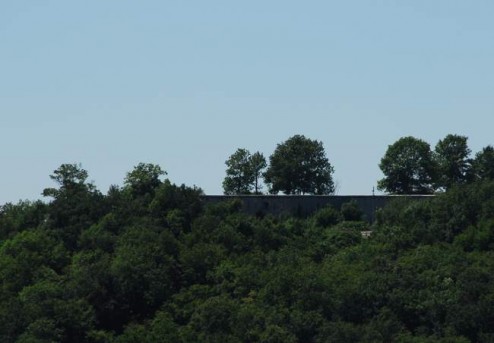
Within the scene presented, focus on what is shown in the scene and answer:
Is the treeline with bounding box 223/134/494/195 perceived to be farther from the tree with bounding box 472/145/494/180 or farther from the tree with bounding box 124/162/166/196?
the tree with bounding box 124/162/166/196

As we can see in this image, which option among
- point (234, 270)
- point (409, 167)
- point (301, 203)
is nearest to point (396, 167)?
point (409, 167)

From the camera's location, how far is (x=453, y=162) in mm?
94562

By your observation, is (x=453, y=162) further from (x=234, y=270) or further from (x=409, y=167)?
(x=234, y=270)

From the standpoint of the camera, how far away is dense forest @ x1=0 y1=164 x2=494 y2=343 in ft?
195

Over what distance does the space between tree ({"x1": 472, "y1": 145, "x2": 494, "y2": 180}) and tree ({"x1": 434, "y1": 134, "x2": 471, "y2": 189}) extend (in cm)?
60

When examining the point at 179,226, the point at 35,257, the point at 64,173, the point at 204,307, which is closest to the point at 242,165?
the point at 64,173

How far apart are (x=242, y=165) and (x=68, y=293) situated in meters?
33.4

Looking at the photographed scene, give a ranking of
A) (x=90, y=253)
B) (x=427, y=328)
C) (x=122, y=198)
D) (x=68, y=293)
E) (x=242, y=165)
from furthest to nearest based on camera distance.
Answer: (x=242, y=165) → (x=122, y=198) → (x=90, y=253) → (x=68, y=293) → (x=427, y=328)

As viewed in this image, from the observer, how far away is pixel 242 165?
95.4 meters

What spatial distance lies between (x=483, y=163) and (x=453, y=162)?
2.21 meters

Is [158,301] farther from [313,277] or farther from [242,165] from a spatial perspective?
[242,165]

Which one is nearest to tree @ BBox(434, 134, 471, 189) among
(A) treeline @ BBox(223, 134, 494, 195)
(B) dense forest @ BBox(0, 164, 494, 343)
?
(A) treeline @ BBox(223, 134, 494, 195)

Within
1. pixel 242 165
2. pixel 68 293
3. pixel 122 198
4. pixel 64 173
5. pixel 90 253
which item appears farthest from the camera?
pixel 242 165

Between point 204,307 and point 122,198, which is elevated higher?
point 122,198
